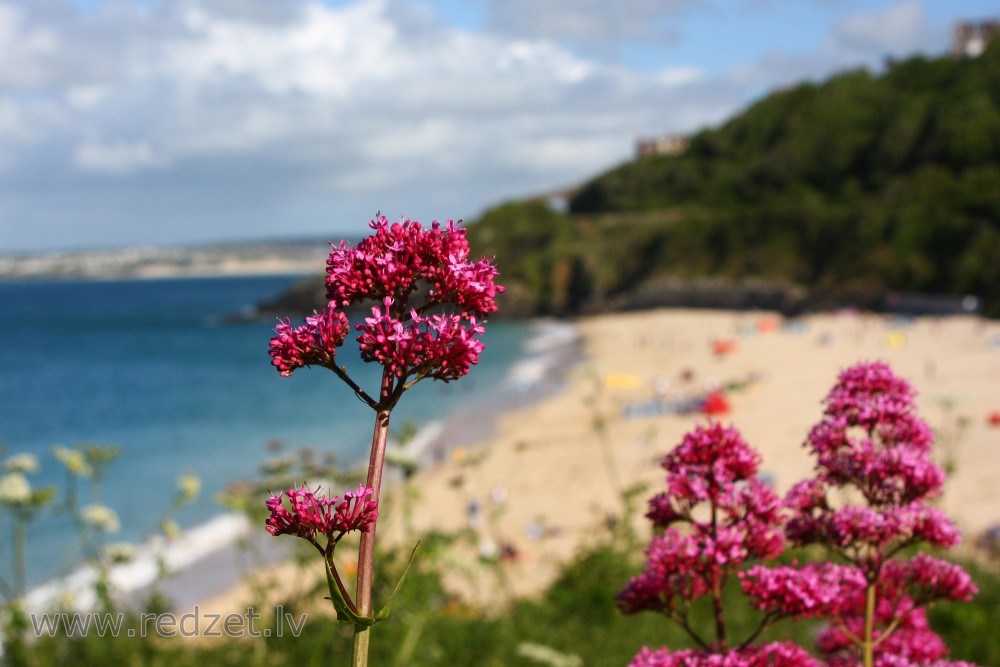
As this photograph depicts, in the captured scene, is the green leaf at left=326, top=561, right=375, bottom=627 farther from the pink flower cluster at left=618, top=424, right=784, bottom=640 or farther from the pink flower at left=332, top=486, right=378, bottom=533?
the pink flower cluster at left=618, top=424, right=784, bottom=640

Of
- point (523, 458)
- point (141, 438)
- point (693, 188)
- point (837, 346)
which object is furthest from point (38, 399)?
point (693, 188)

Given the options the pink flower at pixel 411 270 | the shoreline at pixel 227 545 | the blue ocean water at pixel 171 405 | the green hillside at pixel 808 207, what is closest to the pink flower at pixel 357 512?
the pink flower at pixel 411 270

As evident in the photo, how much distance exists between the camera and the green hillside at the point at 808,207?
8112 centimetres

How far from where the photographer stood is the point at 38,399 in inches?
2571

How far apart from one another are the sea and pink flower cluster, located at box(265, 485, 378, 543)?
5.74 m

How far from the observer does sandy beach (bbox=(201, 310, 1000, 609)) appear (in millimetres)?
18859

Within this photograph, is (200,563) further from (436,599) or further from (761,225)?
(761,225)

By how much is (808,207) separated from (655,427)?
70372 mm

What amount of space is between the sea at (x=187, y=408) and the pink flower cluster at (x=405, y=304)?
5.60 m

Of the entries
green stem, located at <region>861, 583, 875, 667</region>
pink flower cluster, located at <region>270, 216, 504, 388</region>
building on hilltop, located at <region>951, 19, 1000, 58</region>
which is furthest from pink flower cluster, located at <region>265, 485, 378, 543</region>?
building on hilltop, located at <region>951, 19, 1000, 58</region>

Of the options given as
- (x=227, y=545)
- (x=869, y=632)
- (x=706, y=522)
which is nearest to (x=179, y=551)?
(x=227, y=545)

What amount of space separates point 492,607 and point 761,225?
316ft

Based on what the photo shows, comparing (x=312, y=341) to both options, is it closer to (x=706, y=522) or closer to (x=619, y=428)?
(x=706, y=522)

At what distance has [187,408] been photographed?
57281 mm
